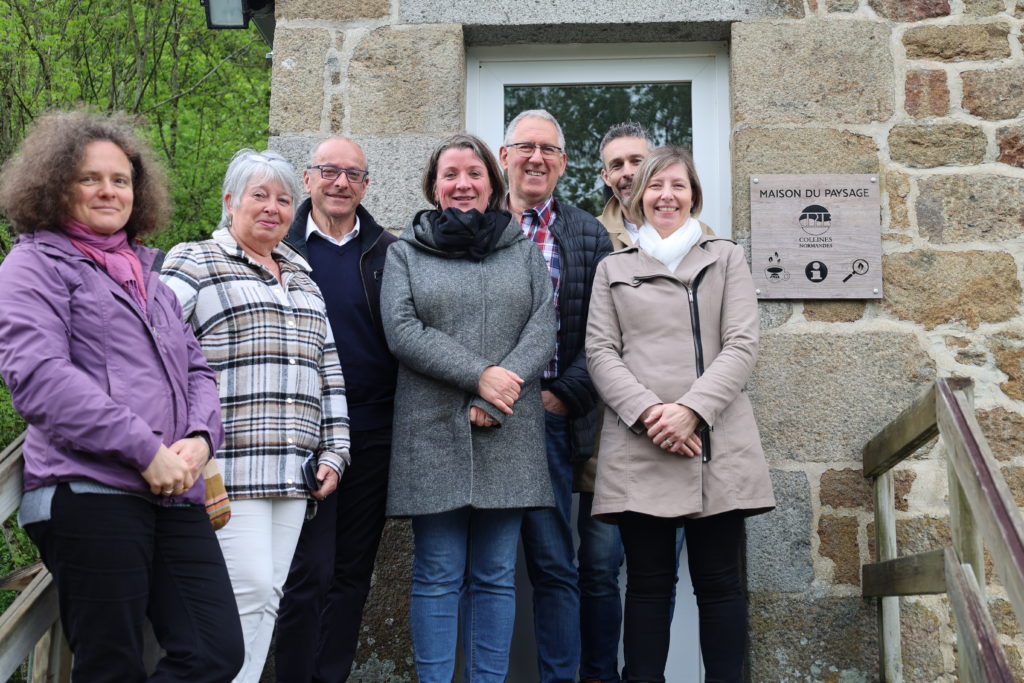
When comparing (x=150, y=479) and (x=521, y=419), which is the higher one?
(x=521, y=419)

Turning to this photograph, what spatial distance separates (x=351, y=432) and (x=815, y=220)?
74.8 inches

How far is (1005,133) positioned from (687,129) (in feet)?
3.83

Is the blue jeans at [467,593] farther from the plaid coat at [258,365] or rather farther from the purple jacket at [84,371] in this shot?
the purple jacket at [84,371]

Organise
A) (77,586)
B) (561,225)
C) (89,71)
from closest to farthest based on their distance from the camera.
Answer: (77,586) < (561,225) < (89,71)

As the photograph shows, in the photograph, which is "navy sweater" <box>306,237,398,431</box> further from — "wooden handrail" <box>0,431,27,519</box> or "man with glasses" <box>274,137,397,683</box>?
"wooden handrail" <box>0,431,27,519</box>

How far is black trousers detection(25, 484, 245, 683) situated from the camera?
2.20 m

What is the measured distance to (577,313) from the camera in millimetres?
3416

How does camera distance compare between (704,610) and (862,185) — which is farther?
(862,185)

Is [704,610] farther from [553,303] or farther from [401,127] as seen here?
Answer: [401,127]

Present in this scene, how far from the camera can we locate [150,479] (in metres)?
2.27

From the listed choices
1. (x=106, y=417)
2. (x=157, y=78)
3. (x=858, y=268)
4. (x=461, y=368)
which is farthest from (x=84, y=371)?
(x=157, y=78)

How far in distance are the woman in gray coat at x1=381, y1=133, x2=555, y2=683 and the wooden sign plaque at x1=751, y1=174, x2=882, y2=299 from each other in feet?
3.59

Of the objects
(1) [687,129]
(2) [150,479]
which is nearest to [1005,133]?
(1) [687,129]

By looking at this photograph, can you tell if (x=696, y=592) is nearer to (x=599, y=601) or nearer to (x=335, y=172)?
(x=599, y=601)
